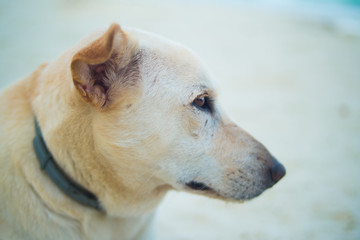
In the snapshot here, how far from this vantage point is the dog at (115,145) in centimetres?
166

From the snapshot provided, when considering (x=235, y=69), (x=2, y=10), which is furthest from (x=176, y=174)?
(x=2, y=10)

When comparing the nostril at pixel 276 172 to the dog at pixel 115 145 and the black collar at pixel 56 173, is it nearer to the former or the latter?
the dog at pixel 115 145

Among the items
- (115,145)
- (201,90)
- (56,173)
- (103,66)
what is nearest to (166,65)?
(201,90)

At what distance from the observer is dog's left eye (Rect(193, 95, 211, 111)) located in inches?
70.0

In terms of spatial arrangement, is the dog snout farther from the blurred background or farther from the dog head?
the blurred background

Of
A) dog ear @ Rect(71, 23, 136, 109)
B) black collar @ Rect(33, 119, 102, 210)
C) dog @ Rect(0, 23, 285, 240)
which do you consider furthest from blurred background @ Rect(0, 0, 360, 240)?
dog ear @ Rect(71, 23, 136, 109)

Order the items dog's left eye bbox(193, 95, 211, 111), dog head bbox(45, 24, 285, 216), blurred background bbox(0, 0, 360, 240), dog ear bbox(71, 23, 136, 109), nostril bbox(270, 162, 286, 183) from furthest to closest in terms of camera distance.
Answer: blurred background bbox(0, 0, 360, 240), nostril bbox(270, 162, 286, 183), dog's left eye bbox(193, 95, 211, 111), dog head bbox(45, 24, 285, 216), dog ear bbox(71, 23, 136, 109)

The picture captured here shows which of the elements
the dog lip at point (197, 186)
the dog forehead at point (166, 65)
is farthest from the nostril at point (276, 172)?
the dog forehead at point (166, 65)

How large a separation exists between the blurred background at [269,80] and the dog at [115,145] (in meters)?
1.20

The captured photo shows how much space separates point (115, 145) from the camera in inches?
65.5

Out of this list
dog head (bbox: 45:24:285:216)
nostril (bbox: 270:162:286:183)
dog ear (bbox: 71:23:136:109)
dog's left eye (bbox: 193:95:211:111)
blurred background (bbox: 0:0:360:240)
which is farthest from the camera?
blurred background (bbox: 0:0:360:240)

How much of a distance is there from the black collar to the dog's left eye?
85cm

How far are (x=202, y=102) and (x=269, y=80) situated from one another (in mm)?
4806

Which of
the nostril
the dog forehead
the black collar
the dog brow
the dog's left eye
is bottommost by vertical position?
the black collar
